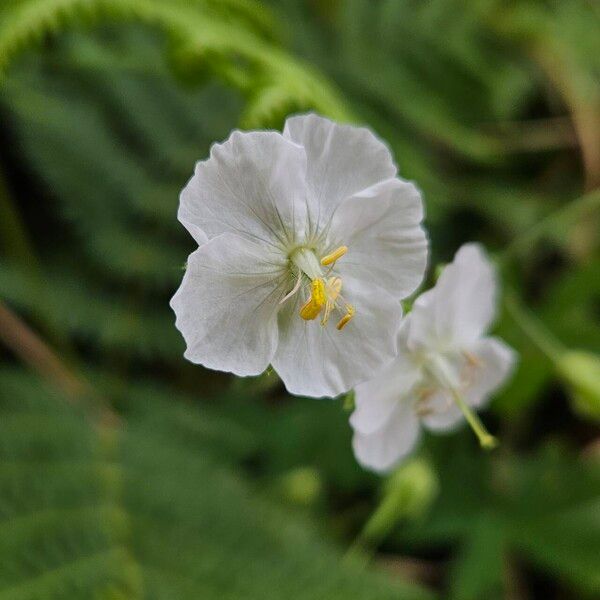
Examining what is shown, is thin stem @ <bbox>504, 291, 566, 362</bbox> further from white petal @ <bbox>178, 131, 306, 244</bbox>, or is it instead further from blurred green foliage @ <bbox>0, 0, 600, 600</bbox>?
white petal @ <bbox>178, 131, 306, 244</bbox>

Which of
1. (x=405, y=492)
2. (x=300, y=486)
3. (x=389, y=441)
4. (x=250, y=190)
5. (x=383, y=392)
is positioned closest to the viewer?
(x=250, y=190)

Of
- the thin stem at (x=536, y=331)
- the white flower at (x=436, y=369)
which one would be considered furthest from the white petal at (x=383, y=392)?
the thin stem at (x=536, y=331)

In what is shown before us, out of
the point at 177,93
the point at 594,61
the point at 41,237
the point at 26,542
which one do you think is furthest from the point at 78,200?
the point at 594,61

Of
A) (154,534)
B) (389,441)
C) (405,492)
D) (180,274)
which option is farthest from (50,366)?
(389,441)

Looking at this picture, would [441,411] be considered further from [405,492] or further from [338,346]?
[405,492]

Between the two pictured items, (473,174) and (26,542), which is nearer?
(26,542)

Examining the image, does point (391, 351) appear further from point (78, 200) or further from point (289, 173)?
point (78, 200)
